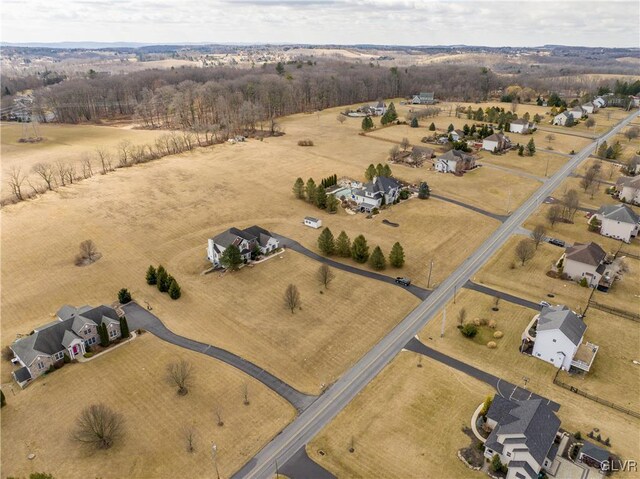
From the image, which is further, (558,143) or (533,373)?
(558,143)

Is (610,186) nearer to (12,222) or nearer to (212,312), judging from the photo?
(212,312)

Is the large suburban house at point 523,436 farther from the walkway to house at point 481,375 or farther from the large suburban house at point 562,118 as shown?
the large suburban house at point 562,118

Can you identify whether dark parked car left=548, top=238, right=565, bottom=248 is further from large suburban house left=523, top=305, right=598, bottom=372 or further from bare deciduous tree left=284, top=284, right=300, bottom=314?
bare deciduous tree left=284, top=284, right=300, bottom=314

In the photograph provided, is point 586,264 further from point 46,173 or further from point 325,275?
point 46,173

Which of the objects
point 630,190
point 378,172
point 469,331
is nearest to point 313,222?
point 378,172

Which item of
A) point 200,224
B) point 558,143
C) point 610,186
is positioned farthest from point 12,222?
point 558,143
